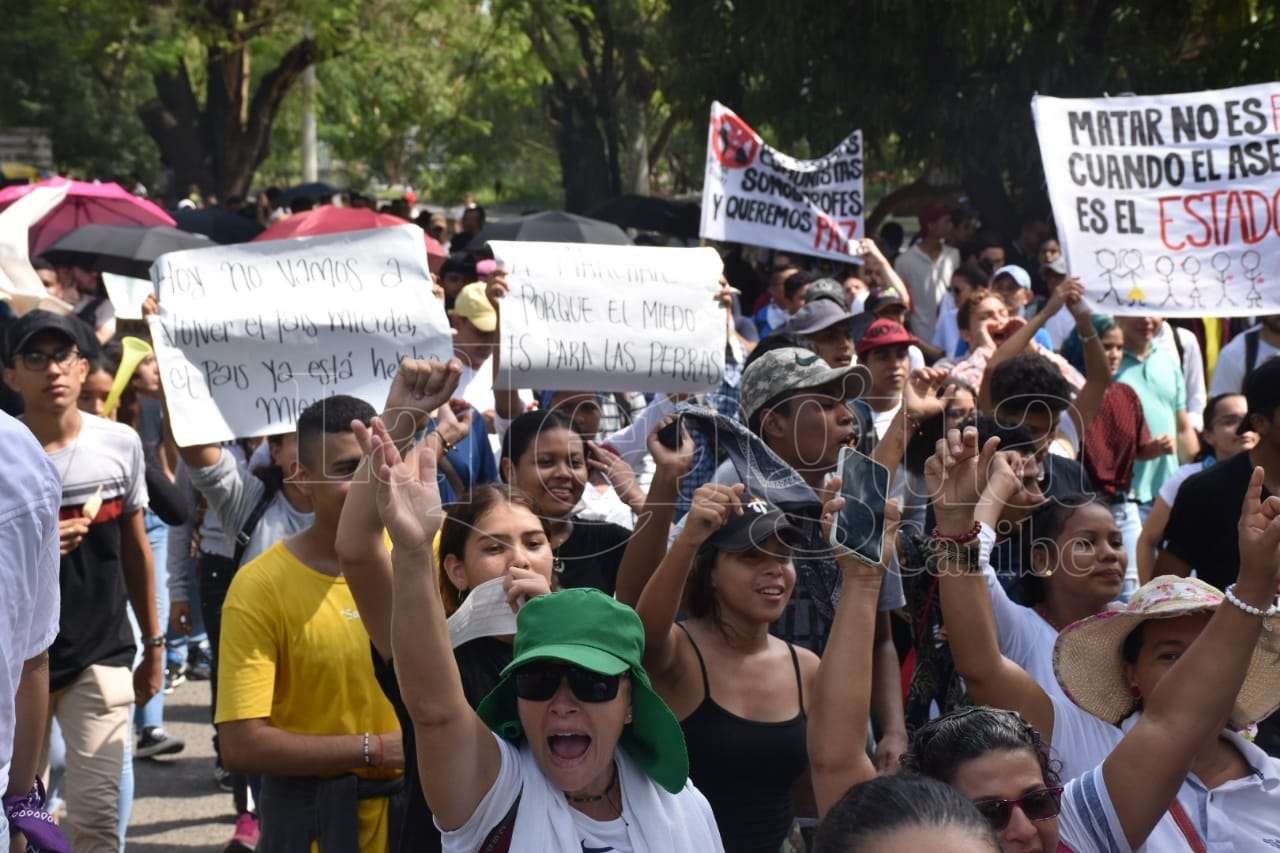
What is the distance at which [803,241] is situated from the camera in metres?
9.67

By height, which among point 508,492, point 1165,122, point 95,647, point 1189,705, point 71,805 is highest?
point 1165,122

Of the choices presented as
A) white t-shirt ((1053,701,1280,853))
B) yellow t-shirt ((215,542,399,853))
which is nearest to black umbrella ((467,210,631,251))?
yellow t-shirt ((215,542,399,853))

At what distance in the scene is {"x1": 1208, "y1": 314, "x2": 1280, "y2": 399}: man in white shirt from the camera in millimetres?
8219

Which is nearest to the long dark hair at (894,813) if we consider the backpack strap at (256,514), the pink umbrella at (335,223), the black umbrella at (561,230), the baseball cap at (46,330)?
the backpack strap at (256,514)

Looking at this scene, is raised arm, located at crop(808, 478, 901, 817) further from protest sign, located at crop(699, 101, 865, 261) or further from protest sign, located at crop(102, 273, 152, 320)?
protest sign, located at crop(102, 273, 152, 320)

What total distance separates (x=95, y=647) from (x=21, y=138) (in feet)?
80.5

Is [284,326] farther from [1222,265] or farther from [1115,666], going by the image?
[1222,265]

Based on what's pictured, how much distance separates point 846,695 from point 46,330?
3.35m

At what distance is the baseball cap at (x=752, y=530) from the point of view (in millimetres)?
4293

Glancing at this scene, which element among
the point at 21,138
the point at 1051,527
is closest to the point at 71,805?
the point at 1051,527

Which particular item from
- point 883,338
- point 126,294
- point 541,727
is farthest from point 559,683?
point 126,294

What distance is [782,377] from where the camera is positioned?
5.47 m

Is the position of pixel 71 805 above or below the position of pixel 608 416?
below

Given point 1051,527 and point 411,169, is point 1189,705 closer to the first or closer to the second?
point 1051,527
